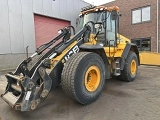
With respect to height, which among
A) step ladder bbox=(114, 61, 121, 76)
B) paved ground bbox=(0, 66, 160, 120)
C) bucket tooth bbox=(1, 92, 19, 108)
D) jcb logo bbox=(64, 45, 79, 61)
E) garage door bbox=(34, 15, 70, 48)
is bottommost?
paved ground bbox=(0, 66, 160, 120)

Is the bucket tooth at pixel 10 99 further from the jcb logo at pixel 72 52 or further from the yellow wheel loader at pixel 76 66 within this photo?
the jcb logo at pixel 72 52

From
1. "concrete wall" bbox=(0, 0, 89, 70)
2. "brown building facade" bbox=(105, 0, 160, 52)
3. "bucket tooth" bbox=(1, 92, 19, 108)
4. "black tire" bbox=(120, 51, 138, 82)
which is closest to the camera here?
"bucket tooth" bbox=(1, 92, 19, 108)

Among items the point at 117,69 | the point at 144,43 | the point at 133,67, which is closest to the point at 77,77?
the point at 117,69

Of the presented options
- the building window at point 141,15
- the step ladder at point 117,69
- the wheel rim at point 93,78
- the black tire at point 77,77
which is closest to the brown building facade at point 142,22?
the building window at point 141,15

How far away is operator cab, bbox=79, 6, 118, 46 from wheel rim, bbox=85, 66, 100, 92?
1.30m

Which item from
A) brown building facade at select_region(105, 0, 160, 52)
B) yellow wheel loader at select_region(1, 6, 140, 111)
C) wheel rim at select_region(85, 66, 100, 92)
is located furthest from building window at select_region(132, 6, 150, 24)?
wheel rim at select_region(85, 66, 100, 92)

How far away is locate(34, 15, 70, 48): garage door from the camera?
12.5 meters

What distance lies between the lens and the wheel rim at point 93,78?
4246 millimetres

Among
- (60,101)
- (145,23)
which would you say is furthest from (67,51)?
(145,23)

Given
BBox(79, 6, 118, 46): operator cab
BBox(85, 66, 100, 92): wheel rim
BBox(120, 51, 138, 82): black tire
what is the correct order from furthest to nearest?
BBox(120, 51, 138, 82): black tire < BBox(79, 6, 118, 46): operator cab < BBox(85, 66, 100, 92): wheel rim

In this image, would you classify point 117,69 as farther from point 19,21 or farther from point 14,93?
point 19,21

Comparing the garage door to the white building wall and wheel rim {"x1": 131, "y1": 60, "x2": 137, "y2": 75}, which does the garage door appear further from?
wheel rim {"x1": 131, "y1": 60, "x2": 137, "y2": 75}

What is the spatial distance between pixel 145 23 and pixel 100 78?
41.5 feet

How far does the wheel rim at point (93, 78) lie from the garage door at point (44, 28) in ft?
29.4
